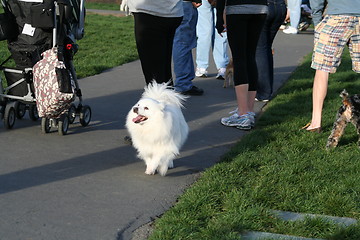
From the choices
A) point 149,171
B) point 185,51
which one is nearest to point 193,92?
point 185,51

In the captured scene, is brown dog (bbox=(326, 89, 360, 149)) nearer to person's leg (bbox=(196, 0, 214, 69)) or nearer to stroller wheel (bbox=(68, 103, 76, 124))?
stroller wheel (bbox=(68, 103, 76, 124))

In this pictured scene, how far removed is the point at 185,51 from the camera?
8836mm

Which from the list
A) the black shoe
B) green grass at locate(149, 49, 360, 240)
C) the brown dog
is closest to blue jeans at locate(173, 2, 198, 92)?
the black shoe

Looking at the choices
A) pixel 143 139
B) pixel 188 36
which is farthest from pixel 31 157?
pixel 188 36

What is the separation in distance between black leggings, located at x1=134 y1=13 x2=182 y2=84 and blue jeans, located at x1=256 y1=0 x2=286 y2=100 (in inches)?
82.3

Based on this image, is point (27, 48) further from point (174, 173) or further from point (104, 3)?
point (104, 3)

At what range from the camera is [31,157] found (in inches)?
216

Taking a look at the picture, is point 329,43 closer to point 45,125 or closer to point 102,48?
point 45,125

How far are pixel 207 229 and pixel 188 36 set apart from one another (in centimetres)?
532

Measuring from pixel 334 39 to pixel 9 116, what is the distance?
3467 mm

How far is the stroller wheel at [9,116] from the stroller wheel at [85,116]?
710mm

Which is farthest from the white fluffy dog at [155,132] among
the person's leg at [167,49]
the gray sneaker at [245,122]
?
the gray sneaker at [245,122]

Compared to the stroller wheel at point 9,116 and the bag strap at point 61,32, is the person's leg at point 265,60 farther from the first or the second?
the stroller wheel at point 9,116

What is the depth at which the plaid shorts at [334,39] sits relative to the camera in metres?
6.27
